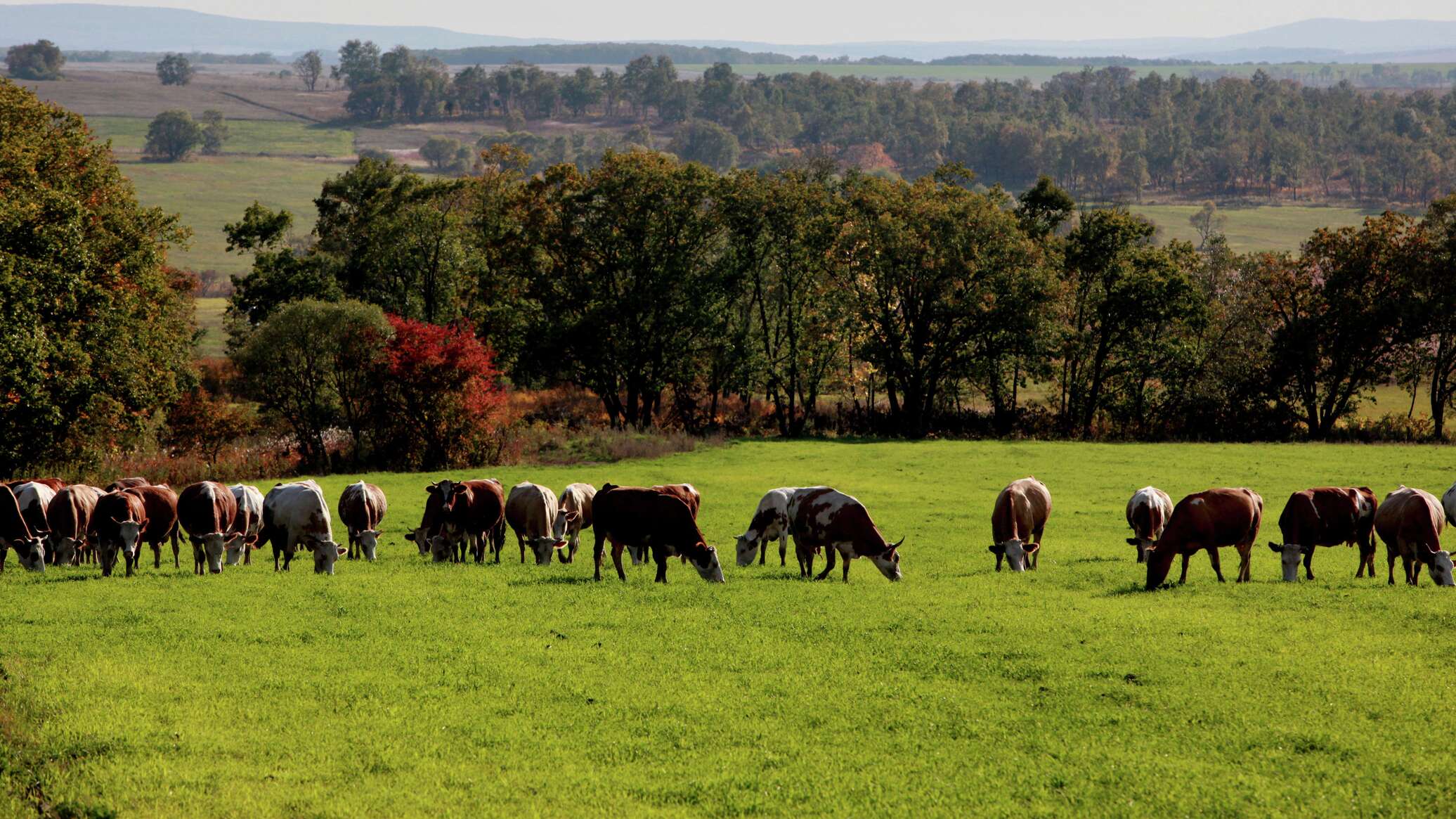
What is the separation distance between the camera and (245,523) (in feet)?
81.8

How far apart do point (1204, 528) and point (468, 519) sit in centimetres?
1560

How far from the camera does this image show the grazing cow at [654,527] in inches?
869

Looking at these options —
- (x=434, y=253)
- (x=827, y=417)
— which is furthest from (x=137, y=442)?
(x=827, y=417)

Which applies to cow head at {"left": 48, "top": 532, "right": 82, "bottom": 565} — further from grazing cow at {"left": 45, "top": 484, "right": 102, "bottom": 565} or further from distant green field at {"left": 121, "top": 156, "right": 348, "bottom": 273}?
distant green field at {"left": 121, "top": 156, "right": 348, "bottom": 273}

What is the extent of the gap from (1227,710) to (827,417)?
2026 inches

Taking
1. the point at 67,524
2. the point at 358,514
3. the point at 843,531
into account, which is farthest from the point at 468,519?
the point at 843,531

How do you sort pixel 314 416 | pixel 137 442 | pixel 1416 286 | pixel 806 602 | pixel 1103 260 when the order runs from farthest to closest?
pixel 1103 260 → pixel 1416 286 → pixel 314 416 → pixel 137 442 → pixel 806 602

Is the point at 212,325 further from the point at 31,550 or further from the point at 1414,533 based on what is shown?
the point at 1414,533

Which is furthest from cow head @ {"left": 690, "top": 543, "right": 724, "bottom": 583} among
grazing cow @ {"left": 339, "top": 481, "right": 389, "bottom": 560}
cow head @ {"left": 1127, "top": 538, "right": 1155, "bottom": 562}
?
cow head @ {"left": 1127, "top": 538, "right": 1155, "bottom": 562}

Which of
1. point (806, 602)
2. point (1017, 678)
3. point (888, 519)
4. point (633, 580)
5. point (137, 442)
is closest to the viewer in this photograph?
point (1017, 678)

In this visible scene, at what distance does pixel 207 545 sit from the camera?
76.8 feet

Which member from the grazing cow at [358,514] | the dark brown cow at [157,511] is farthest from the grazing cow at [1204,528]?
the dark brown cow at [157,511]

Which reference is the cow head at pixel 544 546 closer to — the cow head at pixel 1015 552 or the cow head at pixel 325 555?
the cow head at pixel 325 555

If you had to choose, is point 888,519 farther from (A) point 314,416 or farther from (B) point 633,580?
(A) point 314,416
